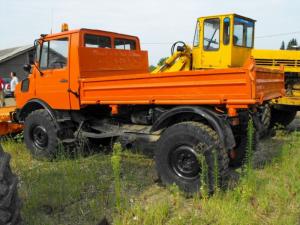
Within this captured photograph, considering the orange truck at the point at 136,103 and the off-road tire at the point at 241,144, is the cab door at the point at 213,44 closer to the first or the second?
the orange truck at the point at 136,103

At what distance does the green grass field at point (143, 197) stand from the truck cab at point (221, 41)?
3.46 m

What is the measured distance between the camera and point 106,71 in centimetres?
695

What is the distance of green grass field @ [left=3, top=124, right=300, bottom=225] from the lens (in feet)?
13.5

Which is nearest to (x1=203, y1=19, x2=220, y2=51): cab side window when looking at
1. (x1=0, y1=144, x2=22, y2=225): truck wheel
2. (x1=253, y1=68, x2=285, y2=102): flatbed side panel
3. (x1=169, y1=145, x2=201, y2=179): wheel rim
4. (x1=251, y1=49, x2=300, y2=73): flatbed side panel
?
(x1=251, y1=49, x2=300, y2=73): flatbed side panel

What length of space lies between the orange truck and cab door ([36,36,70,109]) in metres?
0.02

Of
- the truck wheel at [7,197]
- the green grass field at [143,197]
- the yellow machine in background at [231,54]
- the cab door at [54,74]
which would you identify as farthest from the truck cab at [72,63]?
the truck wheel at [7,197]

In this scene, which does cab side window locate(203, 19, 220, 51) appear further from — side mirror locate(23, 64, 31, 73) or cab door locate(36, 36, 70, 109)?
side mirror locate(23, 64, 31, 73)

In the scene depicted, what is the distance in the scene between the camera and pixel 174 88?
518cm

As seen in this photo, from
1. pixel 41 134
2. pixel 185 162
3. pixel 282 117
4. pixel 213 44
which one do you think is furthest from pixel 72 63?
pixel 282 117

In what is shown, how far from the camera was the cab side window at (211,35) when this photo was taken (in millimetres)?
9039

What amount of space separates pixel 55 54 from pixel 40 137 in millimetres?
1576

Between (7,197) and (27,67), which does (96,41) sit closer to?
(27,67)

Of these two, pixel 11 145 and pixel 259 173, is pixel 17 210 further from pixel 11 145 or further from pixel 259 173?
pixel 11 145

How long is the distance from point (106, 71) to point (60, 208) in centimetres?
310
